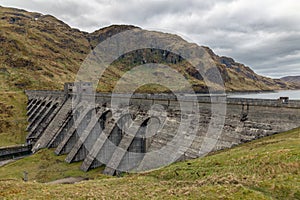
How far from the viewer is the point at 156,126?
37.1 meters

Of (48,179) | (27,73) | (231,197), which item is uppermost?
(27,73)

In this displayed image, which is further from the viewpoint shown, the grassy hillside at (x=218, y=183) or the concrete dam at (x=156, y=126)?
the concrete dam at (x=156, y=126)

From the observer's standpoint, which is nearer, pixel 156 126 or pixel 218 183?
pixel 218 183

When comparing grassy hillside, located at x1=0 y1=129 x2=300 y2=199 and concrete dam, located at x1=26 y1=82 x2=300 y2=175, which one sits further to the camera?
concrete dam, located at x1=26 y1=82 x2=300 y2=175

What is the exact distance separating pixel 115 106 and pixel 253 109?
28.5 meters

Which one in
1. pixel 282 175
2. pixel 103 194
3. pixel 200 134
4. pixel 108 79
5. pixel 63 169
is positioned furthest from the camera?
pixel 108 79

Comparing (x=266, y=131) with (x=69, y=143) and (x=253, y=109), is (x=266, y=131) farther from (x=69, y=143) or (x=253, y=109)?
(x=69, y=143)

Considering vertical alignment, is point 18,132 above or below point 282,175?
below

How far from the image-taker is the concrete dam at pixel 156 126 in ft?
81.1

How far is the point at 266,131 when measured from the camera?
76.6 ft

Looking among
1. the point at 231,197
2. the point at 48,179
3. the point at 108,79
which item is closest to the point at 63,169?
the point at 48,179

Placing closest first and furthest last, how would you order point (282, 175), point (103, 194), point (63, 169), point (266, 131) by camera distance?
point (282, 175) < point (103, 194) < point (266, 131) < point (63, 169)

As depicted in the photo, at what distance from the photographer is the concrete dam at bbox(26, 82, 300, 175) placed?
81.1 feet

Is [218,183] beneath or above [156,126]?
beneath
